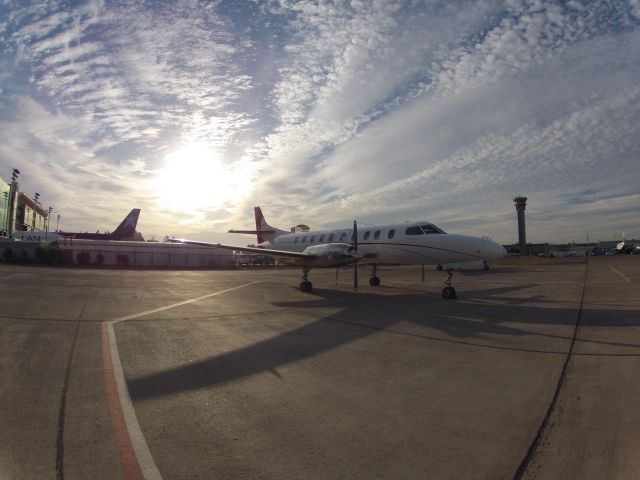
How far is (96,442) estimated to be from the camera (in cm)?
389

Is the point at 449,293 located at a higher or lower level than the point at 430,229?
lower

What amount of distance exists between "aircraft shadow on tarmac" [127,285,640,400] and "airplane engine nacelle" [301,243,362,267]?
2.04 m

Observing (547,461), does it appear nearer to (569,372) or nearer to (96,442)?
(569,372)

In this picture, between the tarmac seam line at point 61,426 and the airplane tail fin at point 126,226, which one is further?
the airplane tail fin at point 126,226

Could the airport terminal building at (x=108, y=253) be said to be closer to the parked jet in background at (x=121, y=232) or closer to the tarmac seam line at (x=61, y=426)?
the parked jet in background at (x=121, y=232)

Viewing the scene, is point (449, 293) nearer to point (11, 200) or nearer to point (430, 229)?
point (430, 229)

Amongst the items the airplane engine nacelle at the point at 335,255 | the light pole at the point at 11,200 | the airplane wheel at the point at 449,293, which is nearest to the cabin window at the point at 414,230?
the airplane engine nacelle at the point at 335,255

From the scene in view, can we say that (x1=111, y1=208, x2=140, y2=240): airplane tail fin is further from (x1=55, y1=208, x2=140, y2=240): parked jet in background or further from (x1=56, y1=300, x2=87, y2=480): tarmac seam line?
(x1=56, y1=300, x2=87, y2=480): tarmac seam line

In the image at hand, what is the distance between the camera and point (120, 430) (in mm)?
4156

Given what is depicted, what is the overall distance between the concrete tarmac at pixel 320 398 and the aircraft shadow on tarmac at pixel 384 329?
60 millimetres

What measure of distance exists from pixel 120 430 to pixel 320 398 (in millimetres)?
2374

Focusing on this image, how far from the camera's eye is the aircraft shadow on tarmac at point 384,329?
6.13 meters

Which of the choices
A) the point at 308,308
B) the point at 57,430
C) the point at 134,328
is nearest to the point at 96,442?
the point at 57,430

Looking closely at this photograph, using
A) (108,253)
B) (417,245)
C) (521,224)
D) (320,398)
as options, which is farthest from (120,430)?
(521,224)
